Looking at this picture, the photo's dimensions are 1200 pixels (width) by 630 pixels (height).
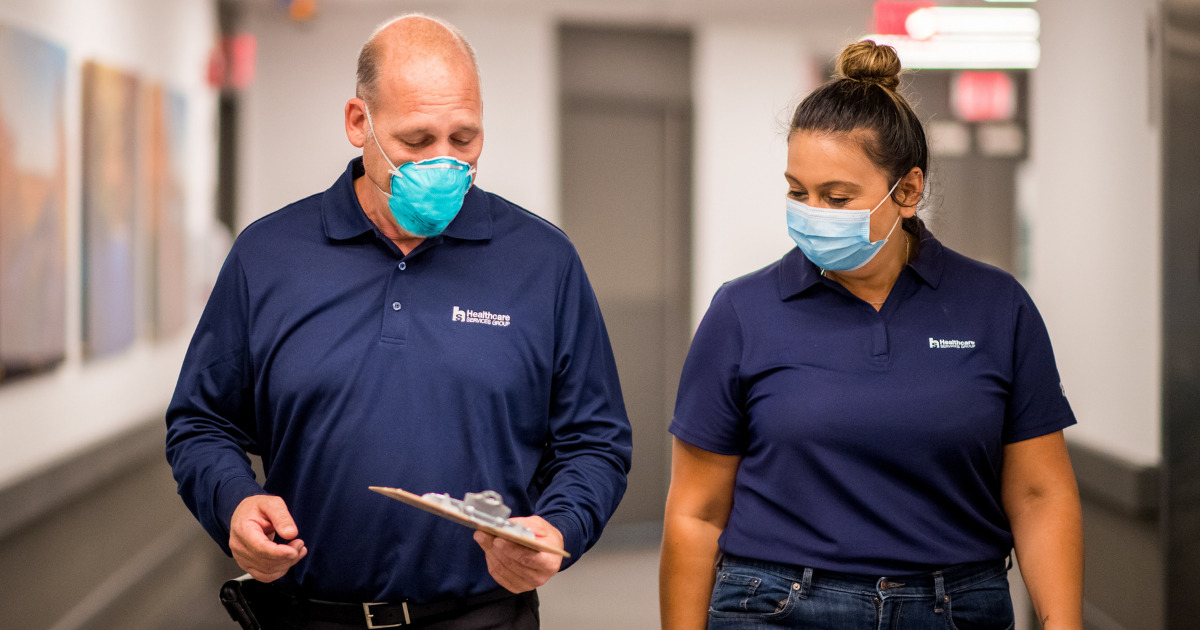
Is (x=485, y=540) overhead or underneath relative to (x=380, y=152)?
underneath

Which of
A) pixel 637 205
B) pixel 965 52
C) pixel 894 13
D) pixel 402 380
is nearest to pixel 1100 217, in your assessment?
pixel 965 52

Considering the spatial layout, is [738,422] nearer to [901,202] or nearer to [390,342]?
[901,202]

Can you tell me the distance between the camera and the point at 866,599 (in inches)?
59.2

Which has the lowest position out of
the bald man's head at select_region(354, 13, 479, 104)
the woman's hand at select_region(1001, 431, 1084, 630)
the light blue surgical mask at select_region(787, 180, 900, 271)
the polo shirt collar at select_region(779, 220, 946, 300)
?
the woman's hand at select_region(1001, 431, 1084, 630)

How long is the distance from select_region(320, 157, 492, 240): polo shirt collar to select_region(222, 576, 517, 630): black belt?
0.55 metres

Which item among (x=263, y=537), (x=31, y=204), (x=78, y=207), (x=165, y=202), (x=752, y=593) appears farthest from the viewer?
(x=165, y=202)

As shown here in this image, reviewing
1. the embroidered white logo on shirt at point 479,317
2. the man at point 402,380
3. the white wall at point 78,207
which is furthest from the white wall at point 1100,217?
the white wall at point 78,207

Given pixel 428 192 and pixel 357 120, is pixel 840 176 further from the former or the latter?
pixel 357 120

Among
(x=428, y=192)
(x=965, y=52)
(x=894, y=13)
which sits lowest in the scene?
(x=428, y=192)

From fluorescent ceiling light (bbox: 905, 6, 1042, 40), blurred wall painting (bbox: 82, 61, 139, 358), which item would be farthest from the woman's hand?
blurred wall painting (bbox: 82, 61, 139, 358)

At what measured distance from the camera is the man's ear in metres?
1.60

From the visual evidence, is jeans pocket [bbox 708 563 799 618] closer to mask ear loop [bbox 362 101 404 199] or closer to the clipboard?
the clipboard

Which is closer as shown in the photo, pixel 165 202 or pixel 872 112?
pixel 872 112

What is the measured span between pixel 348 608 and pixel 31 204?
1955mm
